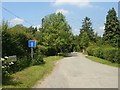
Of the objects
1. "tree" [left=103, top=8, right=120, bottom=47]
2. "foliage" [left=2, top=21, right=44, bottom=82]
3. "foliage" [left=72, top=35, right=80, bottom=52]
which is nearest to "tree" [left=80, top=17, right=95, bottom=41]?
"foliage" [left=72, top=35, right=80, bottom=52]

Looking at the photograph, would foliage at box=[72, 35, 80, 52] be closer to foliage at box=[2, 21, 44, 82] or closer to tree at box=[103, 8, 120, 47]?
tree at box=[103, 8, 120, 47]

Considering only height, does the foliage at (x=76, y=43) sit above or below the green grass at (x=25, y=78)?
above

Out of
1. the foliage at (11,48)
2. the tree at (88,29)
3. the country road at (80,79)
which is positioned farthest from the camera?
the tree at (88,29)

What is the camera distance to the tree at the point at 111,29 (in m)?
68.9

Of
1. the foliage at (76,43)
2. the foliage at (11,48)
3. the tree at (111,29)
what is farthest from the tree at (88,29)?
the foliage at (11,48)

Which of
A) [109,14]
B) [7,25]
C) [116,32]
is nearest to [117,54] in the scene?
[7,25]

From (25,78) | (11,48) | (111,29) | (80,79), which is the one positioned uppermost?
(111,29)

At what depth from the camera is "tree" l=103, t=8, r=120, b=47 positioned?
68894mm

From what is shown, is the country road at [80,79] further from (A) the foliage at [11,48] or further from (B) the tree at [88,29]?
(B) the tree at [88,29]

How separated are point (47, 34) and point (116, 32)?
56.9 feet

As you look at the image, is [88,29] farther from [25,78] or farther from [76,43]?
[25,78]

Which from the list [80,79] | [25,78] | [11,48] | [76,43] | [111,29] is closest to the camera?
[25,78]

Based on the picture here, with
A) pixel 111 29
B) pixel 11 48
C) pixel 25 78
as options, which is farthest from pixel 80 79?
pixel 111 29

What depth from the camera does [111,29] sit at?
7125cm
